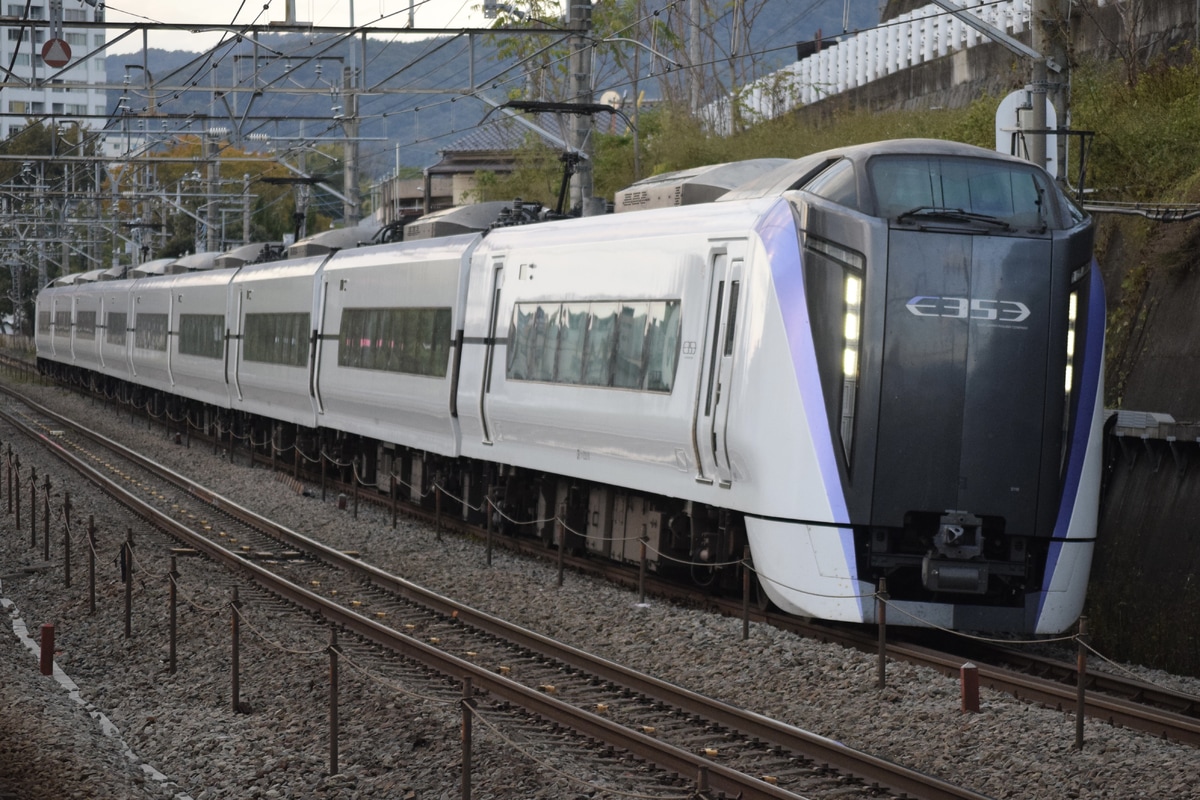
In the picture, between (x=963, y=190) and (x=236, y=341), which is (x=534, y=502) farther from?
(x=236, y=341)

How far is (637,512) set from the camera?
14438 millimetres

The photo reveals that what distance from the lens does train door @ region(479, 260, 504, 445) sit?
16891 mm

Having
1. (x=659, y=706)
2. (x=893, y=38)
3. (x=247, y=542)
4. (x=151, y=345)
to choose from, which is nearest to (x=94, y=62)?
(x=151, y=345)

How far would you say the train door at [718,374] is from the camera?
12000 mm

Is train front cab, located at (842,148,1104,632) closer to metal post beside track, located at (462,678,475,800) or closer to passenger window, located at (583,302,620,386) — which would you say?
passenger window, located at (583,302,620,386)

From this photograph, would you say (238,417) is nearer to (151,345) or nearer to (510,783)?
(151,345)

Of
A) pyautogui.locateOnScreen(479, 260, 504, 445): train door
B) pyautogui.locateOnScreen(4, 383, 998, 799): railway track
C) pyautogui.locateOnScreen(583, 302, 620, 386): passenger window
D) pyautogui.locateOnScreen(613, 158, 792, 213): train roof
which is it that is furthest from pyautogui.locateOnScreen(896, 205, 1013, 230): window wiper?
pyautogui.locateOnScreen(479, 260, 504, 445): train door

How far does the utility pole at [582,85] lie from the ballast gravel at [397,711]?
5.96 m

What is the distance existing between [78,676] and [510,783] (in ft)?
17.0

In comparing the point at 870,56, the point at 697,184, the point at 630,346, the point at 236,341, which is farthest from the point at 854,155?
the point at 870,56

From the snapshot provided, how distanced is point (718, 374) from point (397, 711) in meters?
3.55

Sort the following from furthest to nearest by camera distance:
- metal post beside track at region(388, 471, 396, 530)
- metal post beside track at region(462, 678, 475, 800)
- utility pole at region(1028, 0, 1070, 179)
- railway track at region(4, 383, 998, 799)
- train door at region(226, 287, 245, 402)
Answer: train door at region(226, 287, 245, 402) → metal post beside track at region(388, 471, 396, 530) → utility pole at region(1028, 0, 1070, 179) → railway track at region(4, 383, 998, 799) → metal post beside track at region(462, 678, 475, 800)

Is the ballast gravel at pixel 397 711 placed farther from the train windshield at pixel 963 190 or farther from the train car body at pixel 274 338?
the train car body at pixel 274 338

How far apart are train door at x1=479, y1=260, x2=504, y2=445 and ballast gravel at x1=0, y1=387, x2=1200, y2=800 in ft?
5.90
